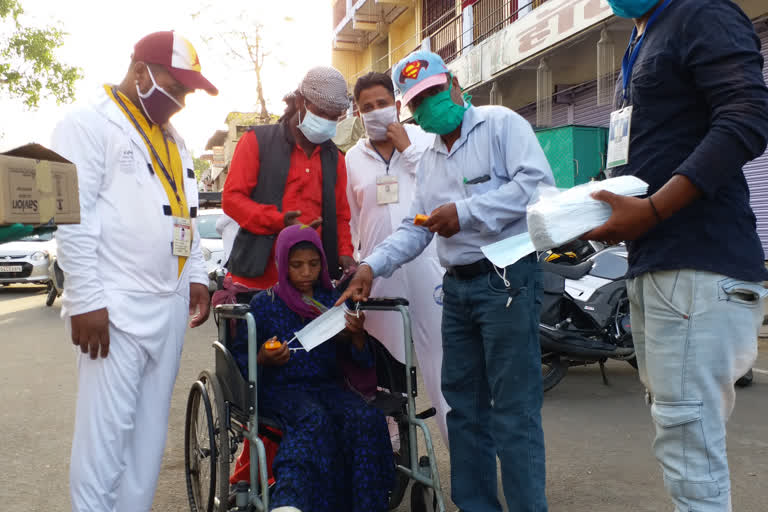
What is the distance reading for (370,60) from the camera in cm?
2827

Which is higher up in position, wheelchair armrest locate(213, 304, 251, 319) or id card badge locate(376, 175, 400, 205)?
id card badge locate(376, 175, 400, 205)

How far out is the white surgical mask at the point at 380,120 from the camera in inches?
147

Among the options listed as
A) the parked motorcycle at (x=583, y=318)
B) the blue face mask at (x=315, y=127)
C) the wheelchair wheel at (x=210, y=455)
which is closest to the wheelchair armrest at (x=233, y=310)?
the wheelchair wheel at (x=210, y=455)

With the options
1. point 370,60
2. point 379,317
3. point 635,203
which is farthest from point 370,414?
point 370,60

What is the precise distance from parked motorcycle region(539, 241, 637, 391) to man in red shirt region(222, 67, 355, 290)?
7.85 ft

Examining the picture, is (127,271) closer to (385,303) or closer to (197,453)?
(385,303)

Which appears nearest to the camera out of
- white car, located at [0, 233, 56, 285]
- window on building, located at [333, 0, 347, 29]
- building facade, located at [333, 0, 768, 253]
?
building facade, located at [333, 0, 768, 253]

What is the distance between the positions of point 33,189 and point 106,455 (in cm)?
131

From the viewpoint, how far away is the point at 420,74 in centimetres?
294

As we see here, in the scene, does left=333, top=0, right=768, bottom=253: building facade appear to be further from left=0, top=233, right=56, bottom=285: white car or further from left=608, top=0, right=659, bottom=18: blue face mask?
left=0, top=233, right=56, bottom=285: white car

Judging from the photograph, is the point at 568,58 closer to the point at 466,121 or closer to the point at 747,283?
the point at 466,121

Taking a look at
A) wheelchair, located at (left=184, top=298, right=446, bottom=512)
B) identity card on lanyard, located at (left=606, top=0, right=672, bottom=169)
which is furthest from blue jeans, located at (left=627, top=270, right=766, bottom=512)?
wheelchair, located at (left=184, top=298, right=446, bottom=512)

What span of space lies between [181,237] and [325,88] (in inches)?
45.1

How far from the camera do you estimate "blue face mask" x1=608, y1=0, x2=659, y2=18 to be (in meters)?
2.04
